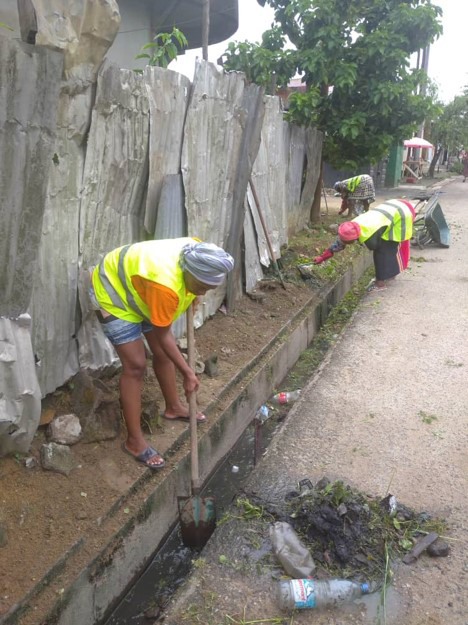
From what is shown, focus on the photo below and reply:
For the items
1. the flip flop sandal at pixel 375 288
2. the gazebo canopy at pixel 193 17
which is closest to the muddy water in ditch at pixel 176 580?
the flip flop sandal at pixel 375 288

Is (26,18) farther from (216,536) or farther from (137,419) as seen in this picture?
(216,536)

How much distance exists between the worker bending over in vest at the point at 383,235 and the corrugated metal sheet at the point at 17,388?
439 centimetres

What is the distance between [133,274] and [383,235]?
461 cm

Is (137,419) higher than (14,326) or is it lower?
lower

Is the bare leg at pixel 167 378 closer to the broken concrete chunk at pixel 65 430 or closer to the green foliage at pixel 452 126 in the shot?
the broken concrete chunk at pixel 65 430

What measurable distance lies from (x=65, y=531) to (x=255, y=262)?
161 inches

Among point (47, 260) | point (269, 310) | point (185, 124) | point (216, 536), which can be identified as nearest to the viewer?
point (216, 536)

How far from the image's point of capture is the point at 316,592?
93.5 inches

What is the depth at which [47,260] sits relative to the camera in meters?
3.08

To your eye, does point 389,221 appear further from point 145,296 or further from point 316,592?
point 316,592

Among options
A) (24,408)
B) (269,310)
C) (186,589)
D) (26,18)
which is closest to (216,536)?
(186,589)

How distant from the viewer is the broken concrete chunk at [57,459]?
9.50 ft

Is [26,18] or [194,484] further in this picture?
[194,484]

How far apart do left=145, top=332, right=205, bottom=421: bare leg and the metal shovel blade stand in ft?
2.27
